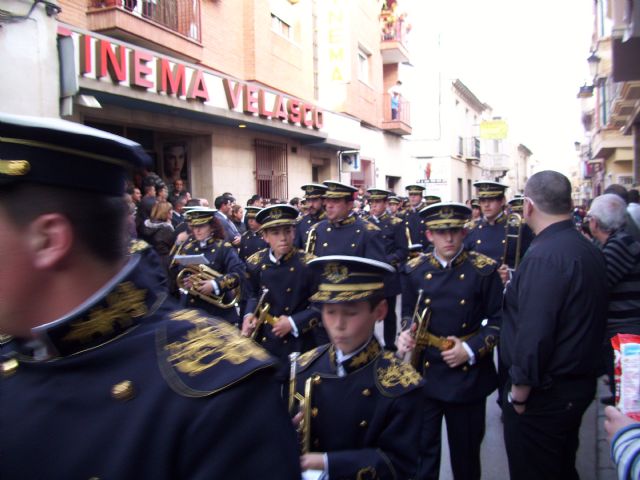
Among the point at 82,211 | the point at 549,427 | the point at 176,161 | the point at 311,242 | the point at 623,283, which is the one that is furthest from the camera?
the point at 176,161

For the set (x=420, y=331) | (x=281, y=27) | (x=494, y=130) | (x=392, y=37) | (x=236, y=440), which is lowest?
(x=420, y=331)

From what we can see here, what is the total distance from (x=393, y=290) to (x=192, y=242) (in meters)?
2.81

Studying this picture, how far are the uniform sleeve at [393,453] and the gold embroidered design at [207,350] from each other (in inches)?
45.3

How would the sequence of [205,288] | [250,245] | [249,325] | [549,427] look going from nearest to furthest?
[549,427]
[249,325]
[205,288]
[250,245]

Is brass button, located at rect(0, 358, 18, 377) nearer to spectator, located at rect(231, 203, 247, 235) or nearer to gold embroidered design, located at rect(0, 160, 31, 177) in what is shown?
gold embroidered design, located at rect(0, 160, 31, 177)

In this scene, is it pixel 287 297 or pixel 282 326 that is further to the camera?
pixel 287 297

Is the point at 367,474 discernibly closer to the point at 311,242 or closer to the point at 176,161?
the point at 311,242

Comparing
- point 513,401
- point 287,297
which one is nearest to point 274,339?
point 287,297

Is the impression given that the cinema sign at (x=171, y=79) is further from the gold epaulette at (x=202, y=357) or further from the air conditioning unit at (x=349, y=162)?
the gold epaulette at (x=202, y=357)

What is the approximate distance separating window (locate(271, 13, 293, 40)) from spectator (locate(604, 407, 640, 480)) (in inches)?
651

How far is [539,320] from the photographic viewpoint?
2.98 meters

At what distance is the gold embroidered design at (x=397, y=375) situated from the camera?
253 cm

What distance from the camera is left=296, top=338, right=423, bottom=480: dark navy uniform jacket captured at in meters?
2.31

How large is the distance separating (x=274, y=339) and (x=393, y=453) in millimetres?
2414
